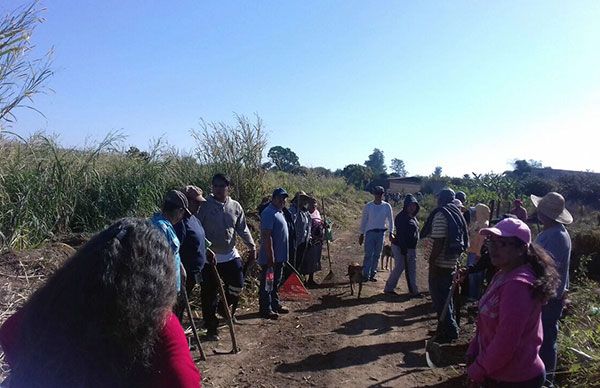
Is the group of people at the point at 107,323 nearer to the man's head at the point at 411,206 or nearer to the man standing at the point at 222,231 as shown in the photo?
the man standing at the point at 222,231

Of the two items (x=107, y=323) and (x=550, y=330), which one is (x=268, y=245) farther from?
(x=107, y=323)

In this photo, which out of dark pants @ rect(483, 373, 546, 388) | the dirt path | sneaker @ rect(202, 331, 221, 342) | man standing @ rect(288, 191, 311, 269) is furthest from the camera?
man standing @ rect(288, 191, 311, 269)

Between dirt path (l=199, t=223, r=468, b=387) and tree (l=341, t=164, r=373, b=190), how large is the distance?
1955 inches

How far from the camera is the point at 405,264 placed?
29.3 ft

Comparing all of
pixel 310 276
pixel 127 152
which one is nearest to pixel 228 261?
pixel 310 276

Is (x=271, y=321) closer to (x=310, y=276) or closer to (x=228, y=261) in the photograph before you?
(x=228, y=261)

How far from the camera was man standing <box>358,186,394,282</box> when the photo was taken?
371 inches

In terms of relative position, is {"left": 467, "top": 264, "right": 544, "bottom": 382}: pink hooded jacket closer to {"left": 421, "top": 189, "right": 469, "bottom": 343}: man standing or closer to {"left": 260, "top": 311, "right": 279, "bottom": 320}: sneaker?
{"left": 421, "top": 189, "right": 469, "bottom": 343}: man standing

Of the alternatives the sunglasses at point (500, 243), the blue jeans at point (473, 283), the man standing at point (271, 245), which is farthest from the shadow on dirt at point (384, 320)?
the sunglasses at point (500, 243)

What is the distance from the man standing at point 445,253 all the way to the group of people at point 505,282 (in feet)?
0.04

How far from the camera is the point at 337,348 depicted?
600 cm

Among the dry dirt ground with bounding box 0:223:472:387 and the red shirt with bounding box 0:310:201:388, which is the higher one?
the red shirt with bounding box 0:310:201:388

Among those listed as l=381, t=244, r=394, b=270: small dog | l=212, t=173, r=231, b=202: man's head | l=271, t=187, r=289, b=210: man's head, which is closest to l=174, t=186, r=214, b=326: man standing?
l=212, t=173, r=231, b=202: man's head

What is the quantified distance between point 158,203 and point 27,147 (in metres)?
2.71
